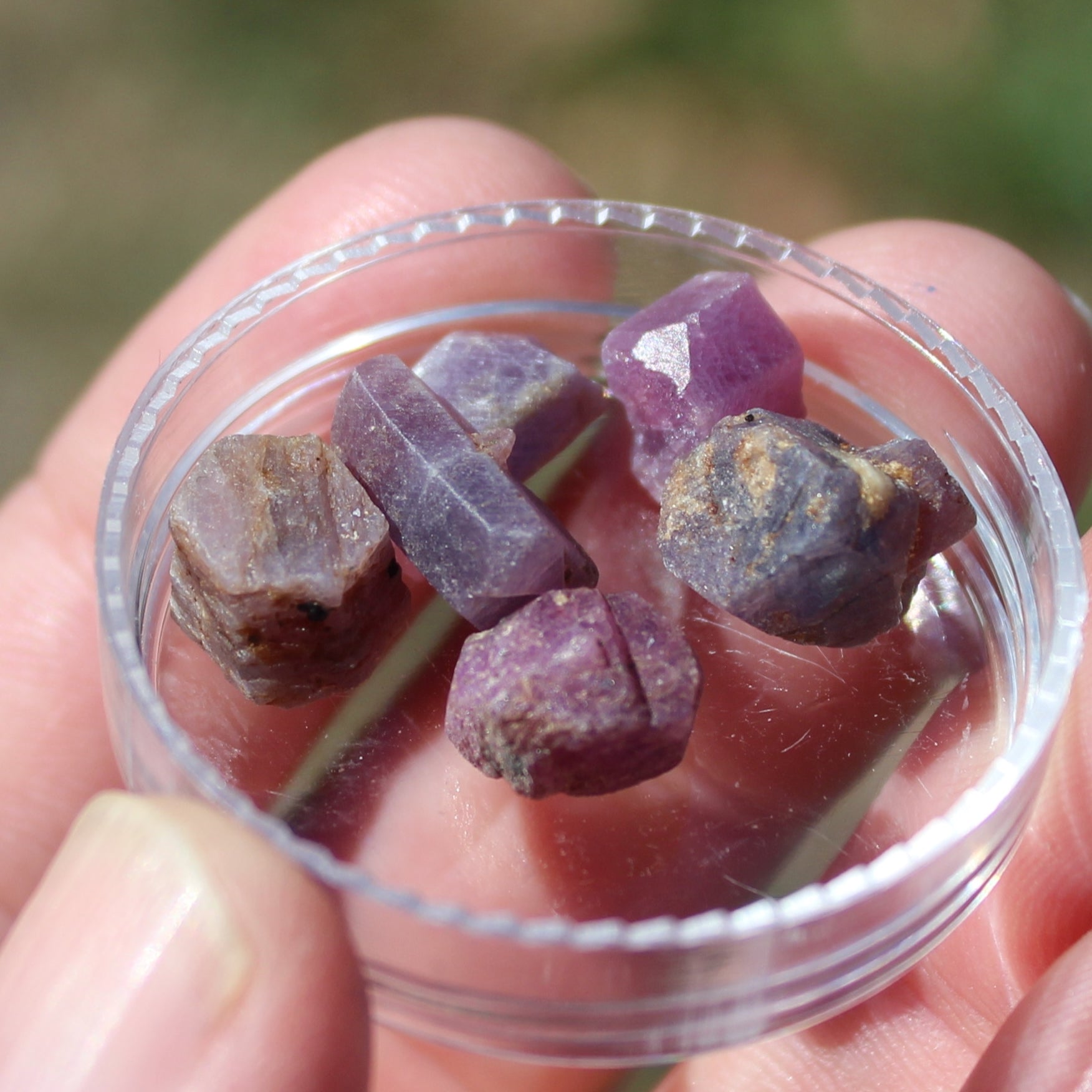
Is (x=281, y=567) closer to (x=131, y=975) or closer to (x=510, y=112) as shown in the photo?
(x=131, y=975)

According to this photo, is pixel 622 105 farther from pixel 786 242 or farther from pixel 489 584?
pixel 489 584

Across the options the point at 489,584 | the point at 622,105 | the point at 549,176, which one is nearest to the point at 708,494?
the point at 489,584

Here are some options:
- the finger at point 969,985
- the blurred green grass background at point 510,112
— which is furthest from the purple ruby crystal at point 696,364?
the blurred green grass background at point 510,112

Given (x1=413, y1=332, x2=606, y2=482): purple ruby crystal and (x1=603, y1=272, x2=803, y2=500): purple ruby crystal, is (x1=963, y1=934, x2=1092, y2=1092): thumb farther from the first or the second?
(x1=413, y1=332, x2=606, y2=482): purple ruby crystal

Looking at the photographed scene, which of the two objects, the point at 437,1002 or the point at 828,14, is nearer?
the point at 437,1002

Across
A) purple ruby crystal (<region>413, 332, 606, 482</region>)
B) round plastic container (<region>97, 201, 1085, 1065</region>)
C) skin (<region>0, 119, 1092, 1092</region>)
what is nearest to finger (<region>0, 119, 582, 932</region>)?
skin (<region>0, 119, 1092, 1092</region>)
